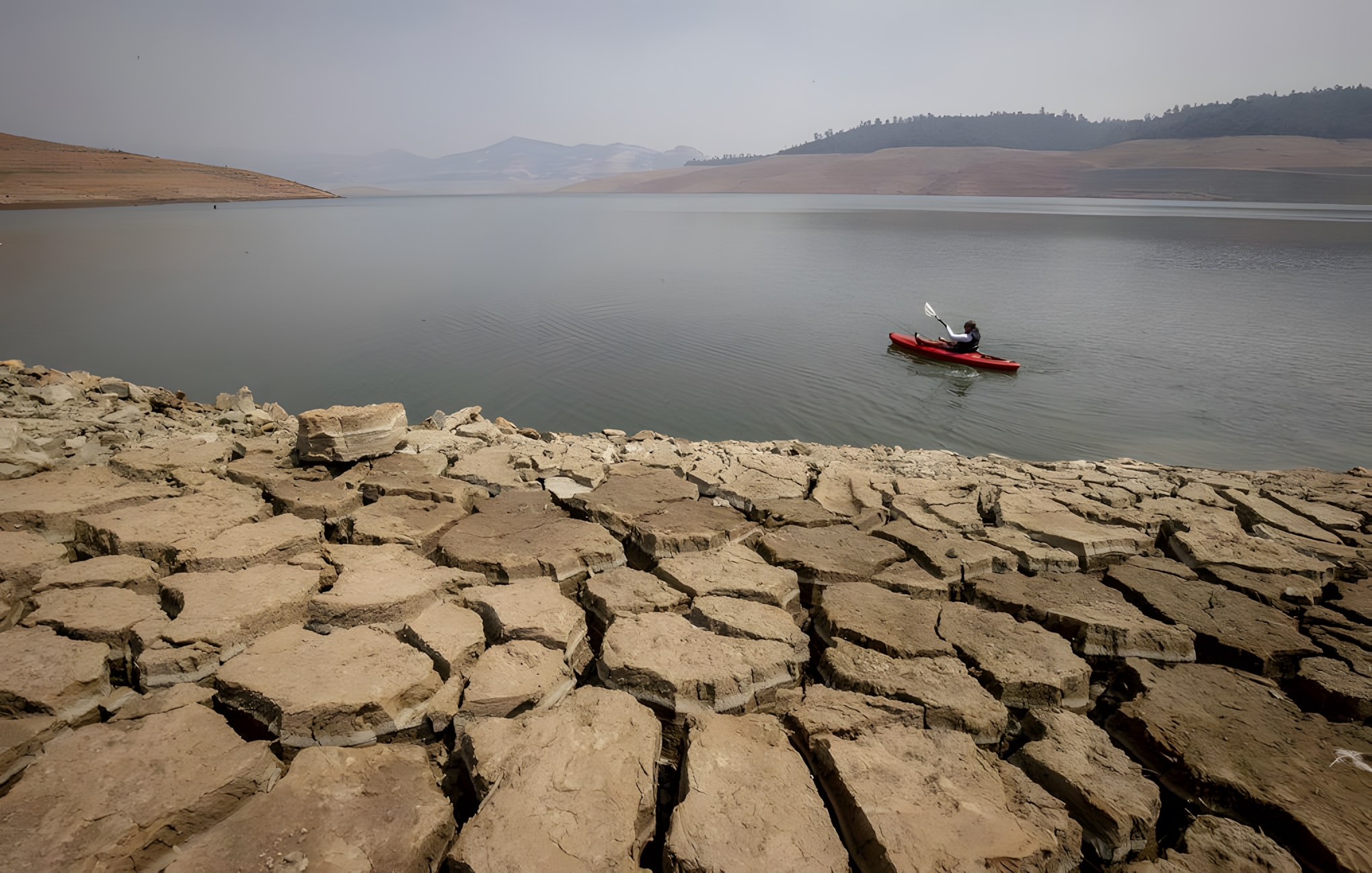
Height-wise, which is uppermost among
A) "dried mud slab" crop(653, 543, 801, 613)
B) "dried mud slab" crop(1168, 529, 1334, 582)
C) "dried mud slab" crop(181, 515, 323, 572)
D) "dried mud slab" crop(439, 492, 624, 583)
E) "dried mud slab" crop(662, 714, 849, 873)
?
"dried mud slab" crop(181, 515, 323, 572)

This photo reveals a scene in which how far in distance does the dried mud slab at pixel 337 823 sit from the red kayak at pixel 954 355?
11.3 meters

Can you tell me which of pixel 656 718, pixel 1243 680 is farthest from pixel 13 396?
pixel 1243 680

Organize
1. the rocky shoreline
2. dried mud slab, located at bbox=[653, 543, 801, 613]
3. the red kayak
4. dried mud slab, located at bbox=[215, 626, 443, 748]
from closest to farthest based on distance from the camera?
1. the rocky shoreline
2. dried mud slab, located at bbox=[215, 626, 443, 748]
3. dried mud slab, located at bbox=[653, 543, 801, 613]
4. the red kayak

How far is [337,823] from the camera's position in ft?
5.83

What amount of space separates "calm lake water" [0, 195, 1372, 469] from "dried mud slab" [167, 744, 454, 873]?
20.2 feet

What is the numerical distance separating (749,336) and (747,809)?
1117cm

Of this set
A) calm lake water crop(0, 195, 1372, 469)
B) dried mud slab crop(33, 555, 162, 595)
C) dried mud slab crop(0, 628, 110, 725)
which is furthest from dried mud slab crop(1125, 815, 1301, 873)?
calm lake water crop(0, 195, 1372, 469)

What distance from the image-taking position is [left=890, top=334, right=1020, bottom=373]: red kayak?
11164 mm

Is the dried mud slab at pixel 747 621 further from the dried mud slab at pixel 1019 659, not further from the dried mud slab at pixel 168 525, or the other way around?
the dried mud slab at pixel 168 525

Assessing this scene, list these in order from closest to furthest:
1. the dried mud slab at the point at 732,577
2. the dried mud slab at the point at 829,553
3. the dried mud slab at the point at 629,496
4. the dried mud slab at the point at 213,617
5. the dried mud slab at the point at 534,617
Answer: the dried mud slab at the point at 213,617, the dried mud slab at the point at 534,617, the dried mud slab at the point at 732,577, the dried mud slab at the point at 829,553, the dried mud slab at the point at 629,496

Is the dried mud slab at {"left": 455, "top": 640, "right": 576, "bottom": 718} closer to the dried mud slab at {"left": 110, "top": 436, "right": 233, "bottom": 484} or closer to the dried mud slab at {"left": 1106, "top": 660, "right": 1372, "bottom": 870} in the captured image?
the dried mud slab at {"left": 1106, "top": 660, "right": 1372, "bottom": 870}

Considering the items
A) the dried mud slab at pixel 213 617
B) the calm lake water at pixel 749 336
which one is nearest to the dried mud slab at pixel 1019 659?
the dried mud slab at pixel 213 617

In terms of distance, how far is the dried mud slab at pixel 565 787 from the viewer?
170 cm

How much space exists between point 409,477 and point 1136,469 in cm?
590
